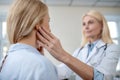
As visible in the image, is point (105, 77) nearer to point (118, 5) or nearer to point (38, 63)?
point (38, 63)

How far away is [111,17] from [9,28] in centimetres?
444

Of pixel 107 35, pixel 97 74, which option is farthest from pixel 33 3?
pixel 107 35

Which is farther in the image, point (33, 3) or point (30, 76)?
point (33, 3)

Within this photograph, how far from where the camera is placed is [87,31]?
192 centimetres

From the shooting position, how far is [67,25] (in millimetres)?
4887

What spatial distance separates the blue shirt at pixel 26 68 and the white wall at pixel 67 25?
3.89 metres

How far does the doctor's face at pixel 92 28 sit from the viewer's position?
6.15ft

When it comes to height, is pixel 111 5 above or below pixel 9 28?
below

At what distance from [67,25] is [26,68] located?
4.05m

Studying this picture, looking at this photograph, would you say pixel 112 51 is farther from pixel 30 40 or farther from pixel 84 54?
pixel 30 40

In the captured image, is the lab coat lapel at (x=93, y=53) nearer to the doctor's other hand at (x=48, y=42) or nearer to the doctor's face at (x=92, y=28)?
the doctor's face at (x=92, y=28)

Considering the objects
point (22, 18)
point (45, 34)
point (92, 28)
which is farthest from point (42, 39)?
point (92, 28)

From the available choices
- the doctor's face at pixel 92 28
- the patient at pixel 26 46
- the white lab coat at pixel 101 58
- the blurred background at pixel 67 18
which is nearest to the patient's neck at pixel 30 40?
the patient at pixel 26 46

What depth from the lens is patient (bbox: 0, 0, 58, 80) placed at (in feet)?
2.88
